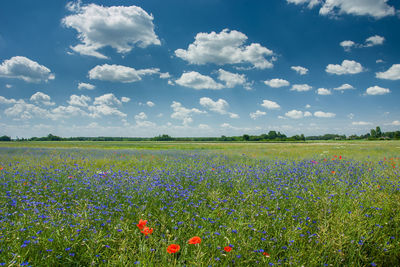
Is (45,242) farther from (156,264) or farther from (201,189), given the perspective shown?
(201,189)

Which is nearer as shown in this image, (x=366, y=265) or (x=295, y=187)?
(x=366, y=265)

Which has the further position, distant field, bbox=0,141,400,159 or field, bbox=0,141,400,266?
distant field, bbox=0,141,400,159

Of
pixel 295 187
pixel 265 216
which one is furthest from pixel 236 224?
pixel 295 187

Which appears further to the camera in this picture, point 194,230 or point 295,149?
point 295,149

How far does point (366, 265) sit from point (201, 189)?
321cm

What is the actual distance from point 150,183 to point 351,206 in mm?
4318

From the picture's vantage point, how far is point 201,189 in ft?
16.5

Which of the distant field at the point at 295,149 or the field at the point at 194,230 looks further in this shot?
the distant field at the point at 295,149

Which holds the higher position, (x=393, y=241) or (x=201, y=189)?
(x=201, y=189)

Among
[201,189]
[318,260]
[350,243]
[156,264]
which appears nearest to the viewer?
[156,264]

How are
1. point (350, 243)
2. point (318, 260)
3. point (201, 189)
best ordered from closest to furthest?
1. point (318, 260)
2. point (350, 243)
3. point (201, 189)

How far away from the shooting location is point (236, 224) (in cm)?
305

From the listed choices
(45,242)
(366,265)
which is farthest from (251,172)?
(45,242)

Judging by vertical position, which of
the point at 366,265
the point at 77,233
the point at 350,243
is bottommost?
the point at 366,265
